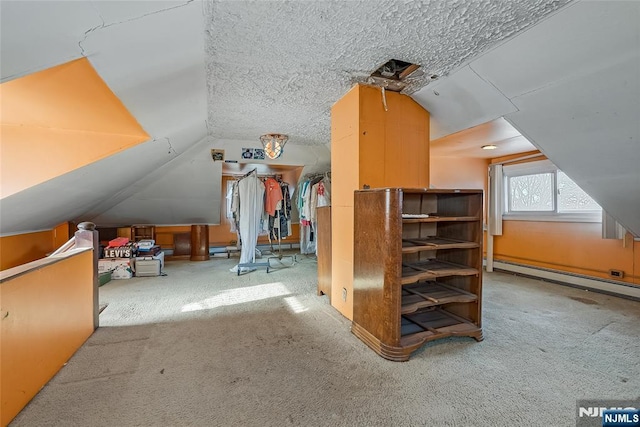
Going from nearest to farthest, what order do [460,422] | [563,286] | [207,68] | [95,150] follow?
[460,422] < [207,68] < [95,150] < [563,286]

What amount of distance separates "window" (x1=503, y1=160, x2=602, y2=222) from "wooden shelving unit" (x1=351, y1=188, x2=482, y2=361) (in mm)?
2471

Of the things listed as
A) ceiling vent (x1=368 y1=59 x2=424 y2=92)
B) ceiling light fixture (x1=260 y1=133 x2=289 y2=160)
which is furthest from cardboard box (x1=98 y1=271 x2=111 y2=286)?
ceiling vent (x1=368 y1=59 x2=424 y2=92)

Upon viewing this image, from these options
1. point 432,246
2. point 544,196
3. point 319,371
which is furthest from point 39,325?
point 544,196

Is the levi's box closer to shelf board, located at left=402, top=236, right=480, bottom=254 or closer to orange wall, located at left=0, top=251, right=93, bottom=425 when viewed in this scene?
orange wall, located at left=0, top=251, right=93, bottom=425

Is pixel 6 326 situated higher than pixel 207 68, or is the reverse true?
pixel 207 68

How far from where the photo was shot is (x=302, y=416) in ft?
4.25

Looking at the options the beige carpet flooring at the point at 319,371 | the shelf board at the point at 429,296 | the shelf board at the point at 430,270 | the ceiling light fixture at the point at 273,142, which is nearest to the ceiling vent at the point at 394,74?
the shelf board at the point at 430,270

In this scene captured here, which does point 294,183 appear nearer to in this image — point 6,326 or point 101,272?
point 101,272

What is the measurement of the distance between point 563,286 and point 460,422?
11.0 feet

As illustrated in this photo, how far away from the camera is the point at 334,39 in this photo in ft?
5.38

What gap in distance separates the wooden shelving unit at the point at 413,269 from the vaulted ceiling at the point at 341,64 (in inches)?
31.8

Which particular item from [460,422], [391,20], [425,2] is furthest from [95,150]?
[460,422]

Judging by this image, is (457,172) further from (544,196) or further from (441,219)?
(441,219)

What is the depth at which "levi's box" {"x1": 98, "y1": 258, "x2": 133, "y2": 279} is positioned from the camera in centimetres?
384
